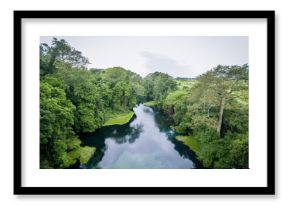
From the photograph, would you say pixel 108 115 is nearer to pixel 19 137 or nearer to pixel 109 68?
pixel 109 68

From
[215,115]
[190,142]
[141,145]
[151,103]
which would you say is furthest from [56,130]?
[215,115]

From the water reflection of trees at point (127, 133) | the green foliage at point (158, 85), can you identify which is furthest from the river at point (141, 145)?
the green foliage at point (158, 85)

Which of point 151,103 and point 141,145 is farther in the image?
point 151,103

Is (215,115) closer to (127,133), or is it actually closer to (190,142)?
(190,142)

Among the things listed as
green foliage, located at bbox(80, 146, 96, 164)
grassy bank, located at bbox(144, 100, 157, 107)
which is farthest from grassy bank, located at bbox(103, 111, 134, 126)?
green foliage, located at bbox(80, 146, 96, 164)

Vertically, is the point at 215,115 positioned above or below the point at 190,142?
above

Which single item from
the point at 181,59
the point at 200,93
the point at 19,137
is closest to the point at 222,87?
the point at 200,93

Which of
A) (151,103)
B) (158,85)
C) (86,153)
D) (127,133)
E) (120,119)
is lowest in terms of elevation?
(86,153)

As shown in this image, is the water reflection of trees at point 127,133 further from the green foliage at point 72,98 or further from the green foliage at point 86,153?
the green foliage at point 86,153
